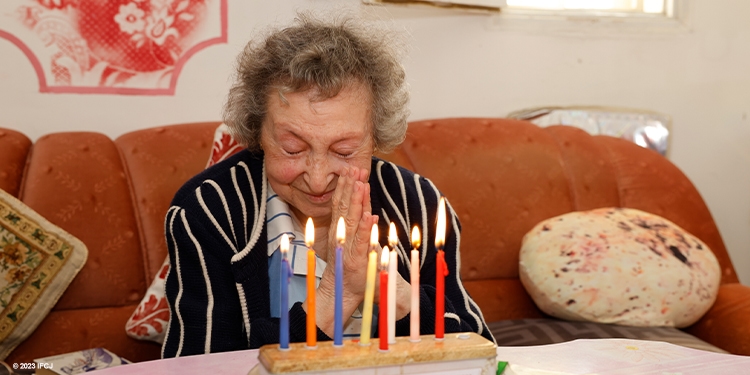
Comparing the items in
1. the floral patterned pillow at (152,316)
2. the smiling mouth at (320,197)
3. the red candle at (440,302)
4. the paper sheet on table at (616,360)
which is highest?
the red candle at (440,302)

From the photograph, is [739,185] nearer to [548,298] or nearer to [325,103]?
[548,298]

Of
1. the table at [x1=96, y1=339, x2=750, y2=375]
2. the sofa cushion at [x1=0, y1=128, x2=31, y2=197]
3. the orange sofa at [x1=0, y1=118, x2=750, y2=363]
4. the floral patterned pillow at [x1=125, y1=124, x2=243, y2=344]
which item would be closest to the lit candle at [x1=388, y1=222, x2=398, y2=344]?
the table at [x1=96, y1=339, x2=750, y2=375]

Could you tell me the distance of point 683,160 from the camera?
3.54m

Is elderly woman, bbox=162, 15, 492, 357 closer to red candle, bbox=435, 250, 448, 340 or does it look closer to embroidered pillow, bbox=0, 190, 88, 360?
red candle, bbox=435, 250, 448, 340

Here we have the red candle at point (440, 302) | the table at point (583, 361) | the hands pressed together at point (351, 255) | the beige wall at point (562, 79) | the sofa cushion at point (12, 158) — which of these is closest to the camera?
the red candle at point (440, 302)

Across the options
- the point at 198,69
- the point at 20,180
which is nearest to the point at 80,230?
the point at 20,180

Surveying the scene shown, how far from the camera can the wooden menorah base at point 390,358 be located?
96 centimetres

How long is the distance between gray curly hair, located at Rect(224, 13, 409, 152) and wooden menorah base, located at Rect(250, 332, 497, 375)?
747 millimetres

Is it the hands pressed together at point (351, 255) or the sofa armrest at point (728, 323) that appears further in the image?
the sofa armrest at point (728, 323)

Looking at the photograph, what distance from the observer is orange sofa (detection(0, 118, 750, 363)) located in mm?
2301

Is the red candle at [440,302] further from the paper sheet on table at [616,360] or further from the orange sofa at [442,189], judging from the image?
the orange sofa at [442,189]

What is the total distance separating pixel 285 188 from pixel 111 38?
1406mm

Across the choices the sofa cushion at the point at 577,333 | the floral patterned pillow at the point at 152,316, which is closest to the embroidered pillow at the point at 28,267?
the floral patterned pillow at the point at 152,316

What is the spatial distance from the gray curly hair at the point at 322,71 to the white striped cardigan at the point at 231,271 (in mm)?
151
